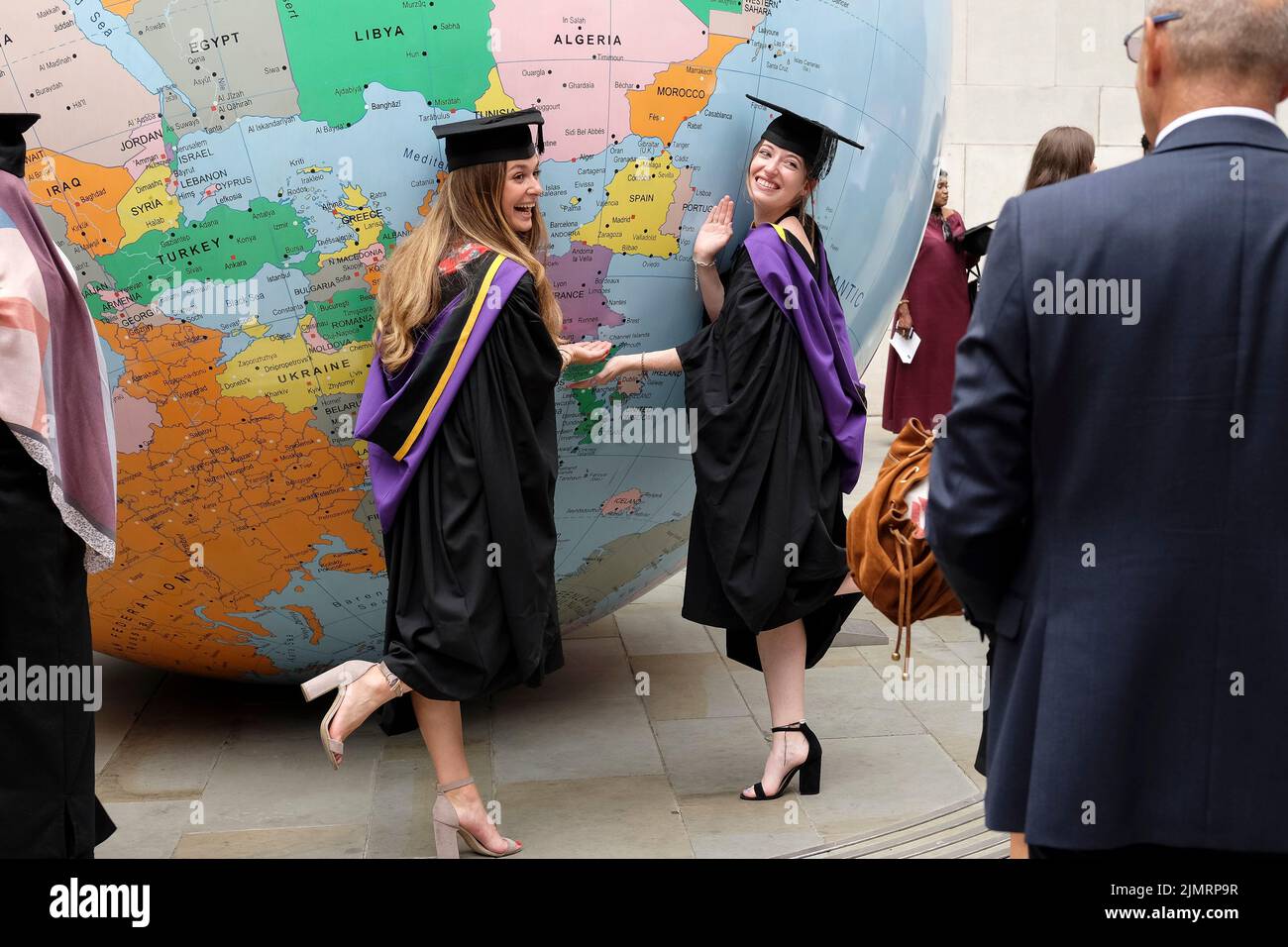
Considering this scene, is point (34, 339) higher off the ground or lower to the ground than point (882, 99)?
lower

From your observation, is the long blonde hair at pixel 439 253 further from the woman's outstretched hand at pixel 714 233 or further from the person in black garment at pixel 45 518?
the person in black garment at pixel 45 518

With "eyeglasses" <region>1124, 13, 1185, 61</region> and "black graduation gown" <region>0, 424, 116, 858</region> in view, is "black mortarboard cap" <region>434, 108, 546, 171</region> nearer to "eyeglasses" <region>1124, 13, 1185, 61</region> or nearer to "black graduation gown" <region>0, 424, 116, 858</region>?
"black graduation gown" <region>0, 424, 116, 858</region>

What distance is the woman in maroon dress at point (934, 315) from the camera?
731 cm

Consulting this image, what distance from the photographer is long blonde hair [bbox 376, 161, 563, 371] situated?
3400 millimetres

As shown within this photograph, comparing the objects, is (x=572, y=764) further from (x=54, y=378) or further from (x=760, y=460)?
(x=54, y=378)

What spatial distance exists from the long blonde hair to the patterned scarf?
2.19 feet

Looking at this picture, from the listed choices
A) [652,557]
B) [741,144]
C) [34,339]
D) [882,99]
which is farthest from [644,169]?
[34,339]

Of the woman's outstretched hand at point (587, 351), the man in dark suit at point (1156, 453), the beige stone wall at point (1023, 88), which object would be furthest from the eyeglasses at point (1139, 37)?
the beige stone wall at point (1023, 88)

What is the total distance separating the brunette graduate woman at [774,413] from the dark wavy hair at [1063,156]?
1.63ft

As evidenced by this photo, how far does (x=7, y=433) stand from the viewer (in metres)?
2.87

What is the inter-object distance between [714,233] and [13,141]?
1.66 meters

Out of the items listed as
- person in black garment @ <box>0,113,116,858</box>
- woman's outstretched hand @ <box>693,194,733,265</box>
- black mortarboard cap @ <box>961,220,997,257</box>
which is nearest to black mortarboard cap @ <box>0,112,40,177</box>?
person in black garment @ <box>0,113,116,858</box>

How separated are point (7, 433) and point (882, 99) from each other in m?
2.38

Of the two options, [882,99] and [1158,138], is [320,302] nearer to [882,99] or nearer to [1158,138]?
[882,99]
